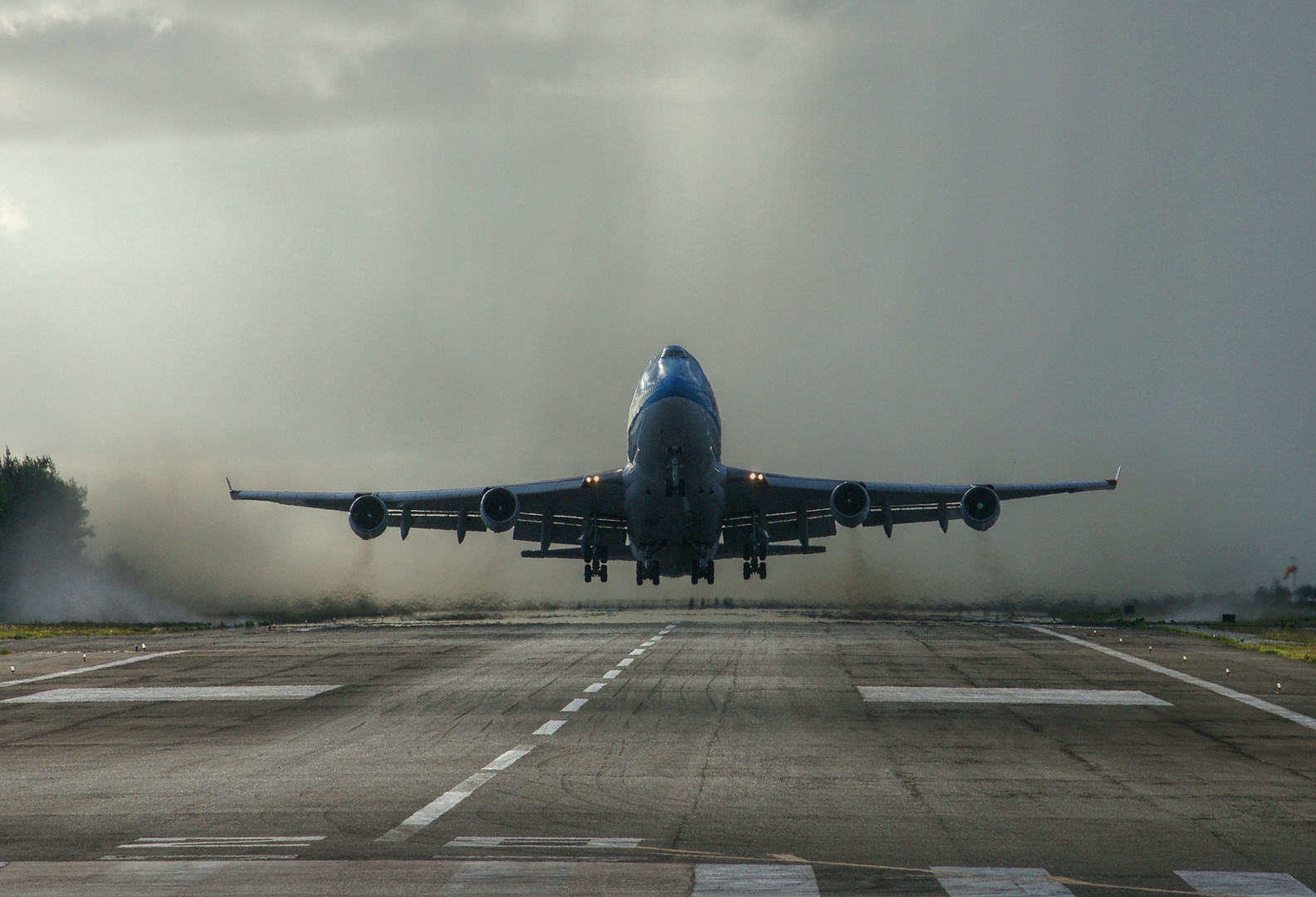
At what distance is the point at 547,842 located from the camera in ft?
27.1

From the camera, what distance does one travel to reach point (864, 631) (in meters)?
40.1

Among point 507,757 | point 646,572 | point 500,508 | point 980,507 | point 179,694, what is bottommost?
point 507,757

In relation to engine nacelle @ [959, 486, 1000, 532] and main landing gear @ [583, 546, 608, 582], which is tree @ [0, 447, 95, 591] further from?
engine nacelle @ [959, 486, 1000, 532]

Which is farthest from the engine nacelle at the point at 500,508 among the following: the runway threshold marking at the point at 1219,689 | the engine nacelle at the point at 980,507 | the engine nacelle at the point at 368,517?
the runway threshold marking at the point at 1219,689

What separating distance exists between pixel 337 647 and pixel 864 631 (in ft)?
53.5

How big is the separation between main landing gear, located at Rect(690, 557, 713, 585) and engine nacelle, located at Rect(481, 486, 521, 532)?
274 inches

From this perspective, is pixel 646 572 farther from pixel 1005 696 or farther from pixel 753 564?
pixel 1005 696

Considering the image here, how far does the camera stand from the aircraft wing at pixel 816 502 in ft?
135

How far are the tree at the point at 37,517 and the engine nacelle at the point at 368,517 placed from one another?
60204 mm

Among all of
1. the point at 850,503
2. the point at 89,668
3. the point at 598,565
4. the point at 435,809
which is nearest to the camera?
the point at 435,809

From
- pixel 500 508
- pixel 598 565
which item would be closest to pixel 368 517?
pixel 500 508

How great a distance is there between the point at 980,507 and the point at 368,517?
19426mm

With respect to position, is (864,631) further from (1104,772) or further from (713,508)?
(1104,772)

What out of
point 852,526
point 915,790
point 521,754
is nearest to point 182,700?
point 521,754
